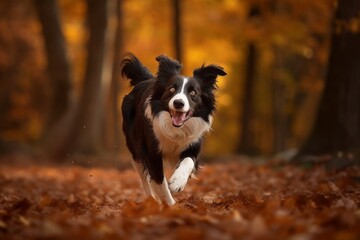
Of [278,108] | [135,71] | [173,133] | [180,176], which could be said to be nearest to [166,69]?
[173,133]

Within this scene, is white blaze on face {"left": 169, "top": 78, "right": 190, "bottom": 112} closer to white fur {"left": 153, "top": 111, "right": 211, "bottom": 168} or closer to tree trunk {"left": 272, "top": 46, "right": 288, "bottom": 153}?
white fur {"left": 153, "top": 111, "right": 211, "bottom": 168}

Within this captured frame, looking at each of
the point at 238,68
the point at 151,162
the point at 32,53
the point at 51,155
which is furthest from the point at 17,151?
the point at 151,162

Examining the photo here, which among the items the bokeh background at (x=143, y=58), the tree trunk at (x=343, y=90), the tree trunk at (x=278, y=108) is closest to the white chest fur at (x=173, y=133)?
the tree trunk at (x=343, y=90)

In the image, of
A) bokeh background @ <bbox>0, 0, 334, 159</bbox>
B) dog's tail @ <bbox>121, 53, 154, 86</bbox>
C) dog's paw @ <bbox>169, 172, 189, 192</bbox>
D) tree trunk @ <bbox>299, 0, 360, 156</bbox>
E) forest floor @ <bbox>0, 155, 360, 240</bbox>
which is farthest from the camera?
bokeh background @ <bbox>0, 0, 334, 159</bbox>

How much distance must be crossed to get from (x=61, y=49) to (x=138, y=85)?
427 inches

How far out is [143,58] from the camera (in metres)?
28.5

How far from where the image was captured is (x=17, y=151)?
74.9 feet

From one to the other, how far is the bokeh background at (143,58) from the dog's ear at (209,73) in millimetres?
9460

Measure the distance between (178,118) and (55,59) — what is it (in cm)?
1255

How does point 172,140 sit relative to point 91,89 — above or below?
below

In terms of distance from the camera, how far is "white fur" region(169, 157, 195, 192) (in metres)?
6.40

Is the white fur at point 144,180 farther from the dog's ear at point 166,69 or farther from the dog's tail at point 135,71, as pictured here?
the dog's ear at point 166,69

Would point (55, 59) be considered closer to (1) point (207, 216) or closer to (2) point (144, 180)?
(2) point (144, 180)

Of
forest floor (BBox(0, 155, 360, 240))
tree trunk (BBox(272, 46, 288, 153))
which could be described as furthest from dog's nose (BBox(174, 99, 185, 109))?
tree trunk (BBox(272, 46, 288, 153))
